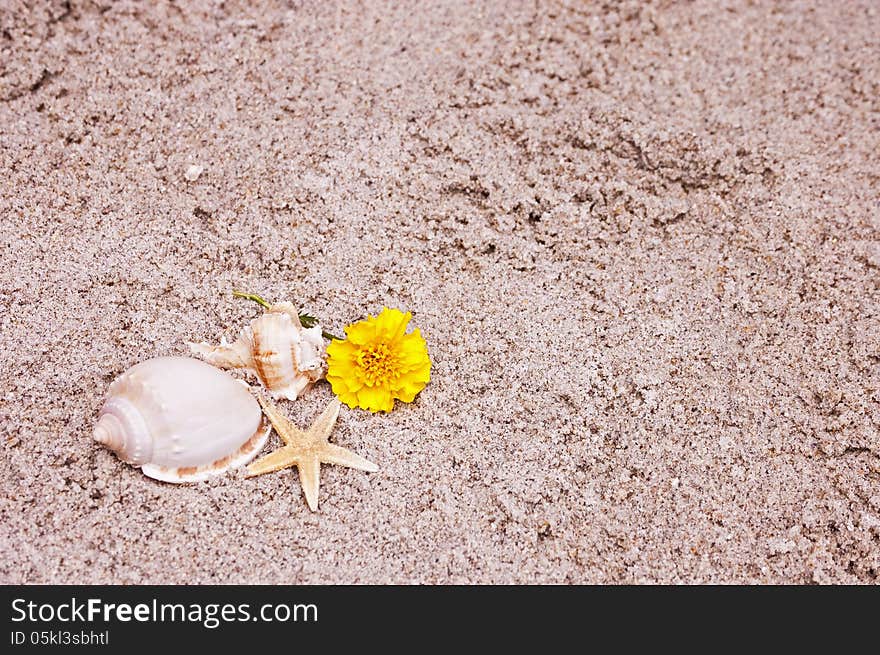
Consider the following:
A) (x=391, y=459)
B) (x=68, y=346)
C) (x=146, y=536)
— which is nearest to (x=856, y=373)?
(x=391, y=459)

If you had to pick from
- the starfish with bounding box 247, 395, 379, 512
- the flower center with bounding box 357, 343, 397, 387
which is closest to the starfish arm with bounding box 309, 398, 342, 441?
the starfish with bounding box 247, 395, 379, 512

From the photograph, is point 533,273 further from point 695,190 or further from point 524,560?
point 524,560

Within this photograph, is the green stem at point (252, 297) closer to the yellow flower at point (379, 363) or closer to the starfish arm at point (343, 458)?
the yellow flower at point (379, 363)

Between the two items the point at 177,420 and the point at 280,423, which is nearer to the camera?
the point at 177,420

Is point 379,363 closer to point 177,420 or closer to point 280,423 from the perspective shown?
point 280,423

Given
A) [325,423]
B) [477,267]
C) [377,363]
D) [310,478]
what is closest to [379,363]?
[377,363]

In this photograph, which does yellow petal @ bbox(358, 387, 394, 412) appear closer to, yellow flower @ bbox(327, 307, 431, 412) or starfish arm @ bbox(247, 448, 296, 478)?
yellow flower @ bbox(327, 307, 431, 412)

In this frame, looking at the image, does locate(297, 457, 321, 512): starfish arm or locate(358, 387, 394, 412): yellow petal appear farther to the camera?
locate(358, 387, 394, 412): yellow petal

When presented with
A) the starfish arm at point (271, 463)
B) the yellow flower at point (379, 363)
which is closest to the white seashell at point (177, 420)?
the starfish arm at point (271, 463)
